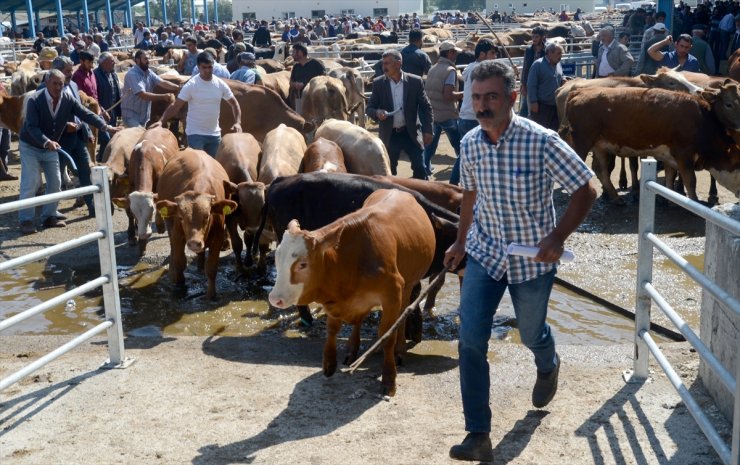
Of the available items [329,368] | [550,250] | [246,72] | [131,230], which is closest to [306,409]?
[329,368]

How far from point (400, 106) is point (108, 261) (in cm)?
661

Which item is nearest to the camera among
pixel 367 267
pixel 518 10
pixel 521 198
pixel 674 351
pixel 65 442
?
pixel 521 198

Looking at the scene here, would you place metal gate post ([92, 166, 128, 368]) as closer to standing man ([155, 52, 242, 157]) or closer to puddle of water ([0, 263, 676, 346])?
puddle of water ([0, 263, 676, 346])

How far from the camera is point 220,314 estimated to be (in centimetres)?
823

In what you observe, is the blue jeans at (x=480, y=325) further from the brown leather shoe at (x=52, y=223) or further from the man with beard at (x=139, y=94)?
the man with beard at (x=139, y=94)

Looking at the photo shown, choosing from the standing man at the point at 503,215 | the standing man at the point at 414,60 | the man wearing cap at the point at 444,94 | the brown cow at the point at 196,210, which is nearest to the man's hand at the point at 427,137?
the man wearing cap at the point at 444,94

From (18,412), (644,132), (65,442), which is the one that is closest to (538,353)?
(65,442)

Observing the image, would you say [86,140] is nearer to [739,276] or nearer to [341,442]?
[341,442]

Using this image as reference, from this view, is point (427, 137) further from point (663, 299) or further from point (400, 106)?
point (663, 299)

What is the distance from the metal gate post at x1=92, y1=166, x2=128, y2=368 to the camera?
5.77m

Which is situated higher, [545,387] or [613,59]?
[613,59]

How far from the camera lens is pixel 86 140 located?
40.0ft

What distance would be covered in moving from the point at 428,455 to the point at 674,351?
2.24m

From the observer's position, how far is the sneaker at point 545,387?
5020 millimetres
